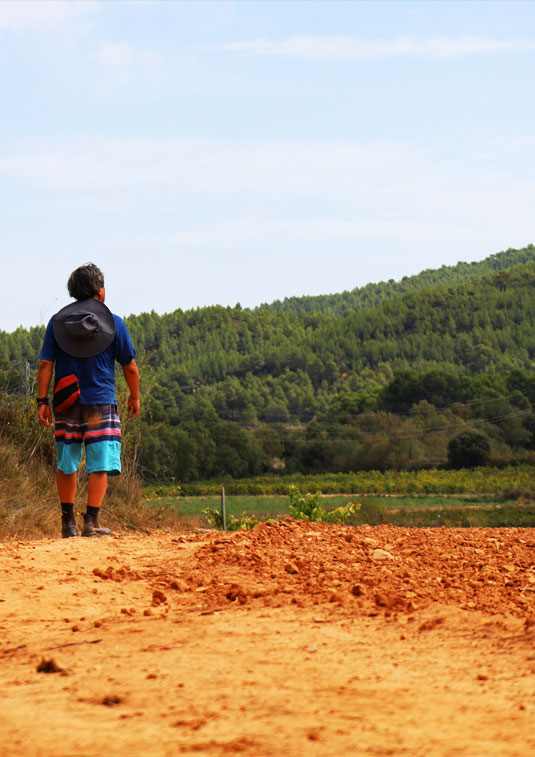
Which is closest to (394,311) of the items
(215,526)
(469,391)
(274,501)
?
(469,391)

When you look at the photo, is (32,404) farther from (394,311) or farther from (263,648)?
(394,311)

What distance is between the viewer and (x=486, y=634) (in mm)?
2861

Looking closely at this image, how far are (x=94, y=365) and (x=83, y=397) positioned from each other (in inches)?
9.1

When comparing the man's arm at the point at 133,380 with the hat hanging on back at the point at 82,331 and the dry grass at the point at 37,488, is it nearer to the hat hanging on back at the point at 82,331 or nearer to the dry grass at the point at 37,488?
the hat hanging on back at the point at 82,331

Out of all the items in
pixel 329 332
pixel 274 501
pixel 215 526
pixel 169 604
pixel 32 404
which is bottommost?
pixel 274 501

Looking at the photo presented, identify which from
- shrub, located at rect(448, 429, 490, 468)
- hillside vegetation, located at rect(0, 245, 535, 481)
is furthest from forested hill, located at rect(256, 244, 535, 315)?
shrub, located at rect(448, 429, 490, 468)

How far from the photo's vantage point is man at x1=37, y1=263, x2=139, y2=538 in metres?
5.36

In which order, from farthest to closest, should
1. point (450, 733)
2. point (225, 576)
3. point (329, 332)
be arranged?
point (329, 332) → point (225, 576) → point (450, 733)

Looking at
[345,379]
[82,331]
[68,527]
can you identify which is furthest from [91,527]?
[345,379]

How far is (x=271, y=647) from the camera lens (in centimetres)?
268

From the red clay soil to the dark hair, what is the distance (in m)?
1.73

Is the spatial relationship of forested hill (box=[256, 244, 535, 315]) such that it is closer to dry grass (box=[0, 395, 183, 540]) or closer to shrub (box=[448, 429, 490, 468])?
shrub (box=[448, 429, 490, 468])

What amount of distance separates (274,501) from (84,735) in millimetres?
49889

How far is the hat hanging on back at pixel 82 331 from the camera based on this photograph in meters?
5.36
